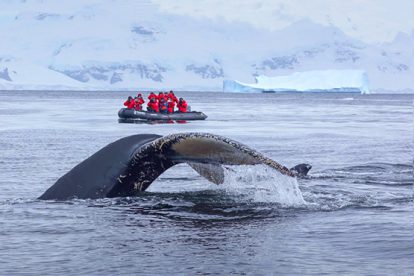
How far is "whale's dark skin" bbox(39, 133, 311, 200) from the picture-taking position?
924 cm

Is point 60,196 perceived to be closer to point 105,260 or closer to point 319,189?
point 105,260

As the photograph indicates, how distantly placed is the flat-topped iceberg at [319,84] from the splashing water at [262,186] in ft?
457

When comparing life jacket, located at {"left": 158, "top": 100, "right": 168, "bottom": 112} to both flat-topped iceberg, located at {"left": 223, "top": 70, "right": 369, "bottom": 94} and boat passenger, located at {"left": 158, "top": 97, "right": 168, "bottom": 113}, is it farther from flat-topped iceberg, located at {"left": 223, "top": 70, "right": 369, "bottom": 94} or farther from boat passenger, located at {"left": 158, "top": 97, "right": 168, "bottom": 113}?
flat-topped iceberg, located at {"left": 223, "top": 70, "right": 369, "bottom": 94}

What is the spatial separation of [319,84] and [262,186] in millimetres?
155142

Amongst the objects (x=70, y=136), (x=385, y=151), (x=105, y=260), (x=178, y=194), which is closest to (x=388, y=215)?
(x=178, y=194)

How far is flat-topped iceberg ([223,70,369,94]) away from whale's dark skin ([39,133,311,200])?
144 metres

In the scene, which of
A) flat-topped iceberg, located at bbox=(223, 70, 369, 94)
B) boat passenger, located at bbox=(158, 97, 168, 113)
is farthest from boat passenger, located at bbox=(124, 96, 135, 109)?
flat-topped iceberg, located at bbox=(223, 70, 369, 94)

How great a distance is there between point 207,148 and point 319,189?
5033mm

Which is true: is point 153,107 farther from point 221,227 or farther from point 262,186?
point 221,227

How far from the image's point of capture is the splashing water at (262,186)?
39.0 ft

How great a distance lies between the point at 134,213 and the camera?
10750mm

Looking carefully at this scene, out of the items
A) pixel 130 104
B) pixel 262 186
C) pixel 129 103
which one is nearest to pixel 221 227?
pixel 262 186

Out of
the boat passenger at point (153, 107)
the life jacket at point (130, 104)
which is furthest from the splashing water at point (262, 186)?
the life jacket at point (130, 104)

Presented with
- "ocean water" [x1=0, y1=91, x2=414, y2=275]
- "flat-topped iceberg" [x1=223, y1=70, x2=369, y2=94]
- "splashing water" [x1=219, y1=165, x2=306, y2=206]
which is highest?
"flat-topped iceberg" [x1=223, y1=70, x2=369, y2=94]
